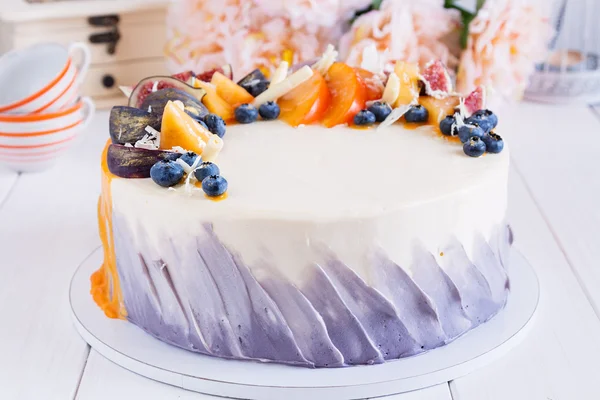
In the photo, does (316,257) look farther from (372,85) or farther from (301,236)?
(372,85)

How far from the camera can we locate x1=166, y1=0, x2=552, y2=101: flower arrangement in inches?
98.0

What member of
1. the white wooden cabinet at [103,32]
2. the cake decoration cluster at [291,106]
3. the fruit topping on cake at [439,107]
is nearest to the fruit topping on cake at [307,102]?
the cake decoration cluster at [291,106]

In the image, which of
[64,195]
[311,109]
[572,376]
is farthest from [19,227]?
[572,376]

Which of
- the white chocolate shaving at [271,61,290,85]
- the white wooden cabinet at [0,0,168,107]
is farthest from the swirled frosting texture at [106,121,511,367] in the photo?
the white wooden cabinet at [0,0,168,107]

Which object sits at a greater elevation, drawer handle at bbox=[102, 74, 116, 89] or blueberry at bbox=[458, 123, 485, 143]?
blueberry at bbox=[458, 123, 485, 143]

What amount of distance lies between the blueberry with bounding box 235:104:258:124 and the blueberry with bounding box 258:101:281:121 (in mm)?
14

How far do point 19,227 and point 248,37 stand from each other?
874mm

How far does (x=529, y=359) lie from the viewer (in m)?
1.61

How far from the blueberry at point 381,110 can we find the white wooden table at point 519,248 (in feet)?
1.64

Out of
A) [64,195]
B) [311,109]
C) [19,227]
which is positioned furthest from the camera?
[64,195]

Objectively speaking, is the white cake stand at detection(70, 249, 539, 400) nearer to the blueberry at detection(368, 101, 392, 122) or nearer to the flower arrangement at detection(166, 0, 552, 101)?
the blueberry at detection(368, 101, 392, 122)

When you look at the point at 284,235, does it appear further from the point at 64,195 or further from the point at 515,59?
the point at 515,59

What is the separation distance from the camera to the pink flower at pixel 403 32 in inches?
96.8

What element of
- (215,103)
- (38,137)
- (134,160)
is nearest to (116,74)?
(38,137)
